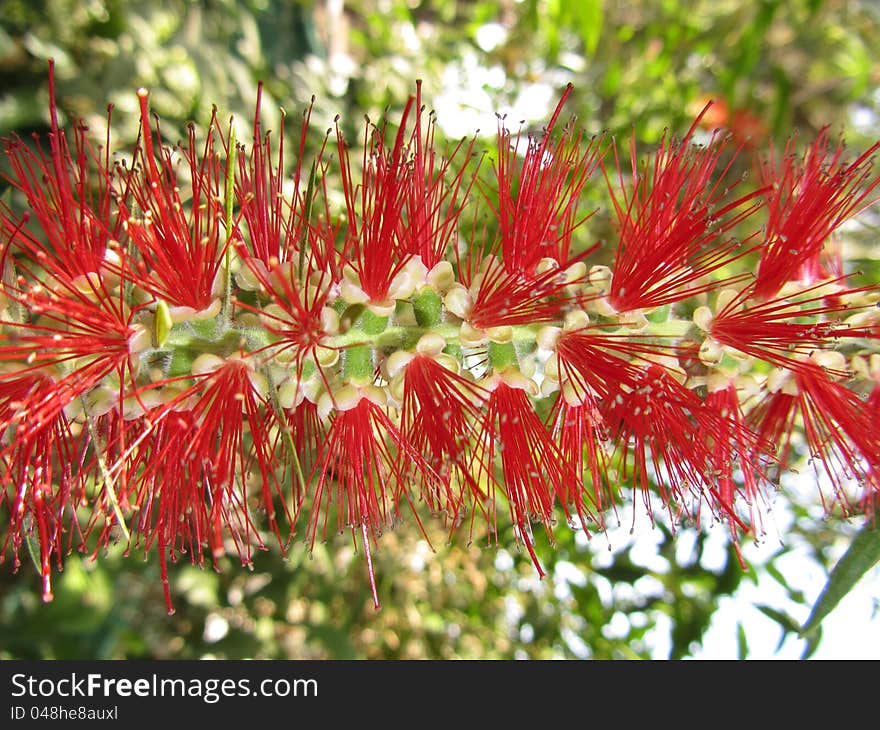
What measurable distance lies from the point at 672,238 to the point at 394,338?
1.65ft

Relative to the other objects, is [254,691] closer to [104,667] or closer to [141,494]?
[104,667]

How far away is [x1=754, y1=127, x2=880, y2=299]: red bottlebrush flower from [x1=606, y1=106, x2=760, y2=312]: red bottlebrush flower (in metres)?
0.06

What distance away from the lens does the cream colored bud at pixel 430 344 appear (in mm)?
1180

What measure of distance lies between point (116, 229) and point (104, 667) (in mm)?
1326

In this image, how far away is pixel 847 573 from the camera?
1267 millimetres

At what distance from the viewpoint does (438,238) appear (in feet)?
4.43

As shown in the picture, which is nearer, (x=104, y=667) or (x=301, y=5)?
(x=104, y=667)

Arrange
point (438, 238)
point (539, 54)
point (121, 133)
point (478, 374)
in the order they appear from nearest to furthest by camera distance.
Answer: point (438, 238), point (478, 374), point (121, 133), point (539, 54)

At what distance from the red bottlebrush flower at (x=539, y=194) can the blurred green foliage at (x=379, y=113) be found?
0.68 m

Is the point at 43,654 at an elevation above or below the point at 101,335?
below

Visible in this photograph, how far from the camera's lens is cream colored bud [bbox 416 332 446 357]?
46.4 inches

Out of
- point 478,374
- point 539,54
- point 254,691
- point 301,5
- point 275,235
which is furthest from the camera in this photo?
point 539,54

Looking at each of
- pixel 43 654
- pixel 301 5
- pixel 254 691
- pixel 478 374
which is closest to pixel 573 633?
pixel 254 691

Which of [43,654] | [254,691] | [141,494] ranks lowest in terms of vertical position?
[254,691]
